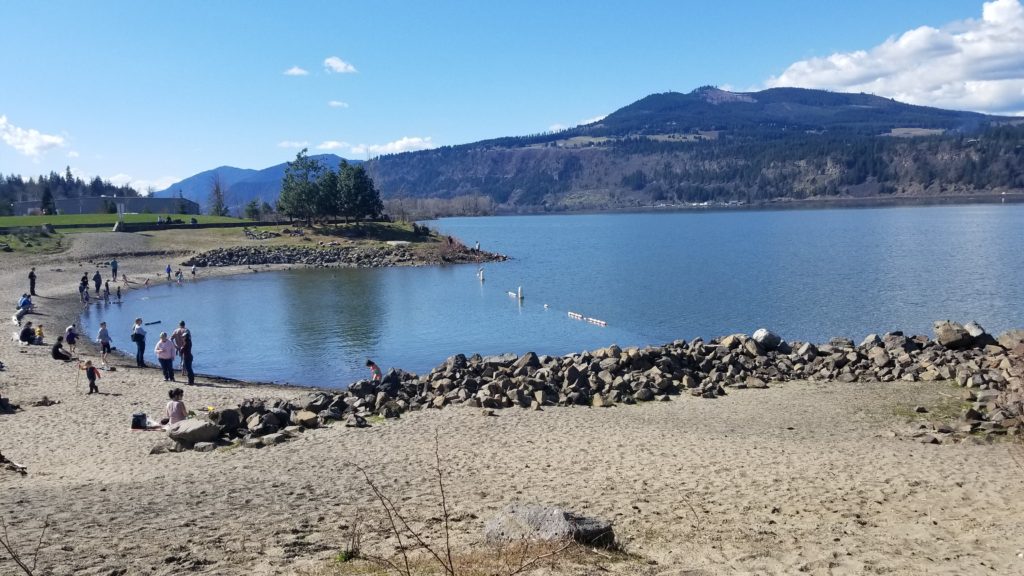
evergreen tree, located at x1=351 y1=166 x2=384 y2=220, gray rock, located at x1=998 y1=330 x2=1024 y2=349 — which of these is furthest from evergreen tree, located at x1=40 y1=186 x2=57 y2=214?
gray rock, located at x1=998 y1=330 x2=1024 y2=349

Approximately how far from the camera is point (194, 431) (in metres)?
15.4

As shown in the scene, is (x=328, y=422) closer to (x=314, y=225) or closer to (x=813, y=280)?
(x=813, y=280)

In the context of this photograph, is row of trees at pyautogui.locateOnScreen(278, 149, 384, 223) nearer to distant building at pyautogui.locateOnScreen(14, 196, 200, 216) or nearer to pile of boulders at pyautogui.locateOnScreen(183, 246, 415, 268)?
pile of boulders at pyautogui.locateOnScreen(183, 246, 415, 268)

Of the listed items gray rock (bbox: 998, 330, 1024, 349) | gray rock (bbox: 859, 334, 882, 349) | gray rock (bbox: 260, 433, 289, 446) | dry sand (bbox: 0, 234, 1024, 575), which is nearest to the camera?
dry sand (bbox: 0, 234, 1024, 575)

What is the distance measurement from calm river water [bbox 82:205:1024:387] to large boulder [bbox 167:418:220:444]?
10.3m

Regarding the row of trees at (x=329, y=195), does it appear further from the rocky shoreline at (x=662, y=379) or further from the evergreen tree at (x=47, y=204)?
the rocky shoreline at (x=662, y=379)

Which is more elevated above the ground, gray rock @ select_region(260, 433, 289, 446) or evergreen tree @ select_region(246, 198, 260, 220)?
evergreen tree @ select_region(246, 198, 260, 220)

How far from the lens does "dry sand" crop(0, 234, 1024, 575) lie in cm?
870

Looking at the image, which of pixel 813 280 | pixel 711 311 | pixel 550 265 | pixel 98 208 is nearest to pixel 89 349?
pixel 711 311

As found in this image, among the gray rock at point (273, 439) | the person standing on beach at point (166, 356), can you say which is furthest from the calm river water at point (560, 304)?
the gray rock at point (273, 439)

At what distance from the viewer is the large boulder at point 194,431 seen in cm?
1538

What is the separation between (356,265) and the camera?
75.3m

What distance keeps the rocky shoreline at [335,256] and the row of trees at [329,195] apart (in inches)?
334

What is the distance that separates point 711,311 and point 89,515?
34.9 m
